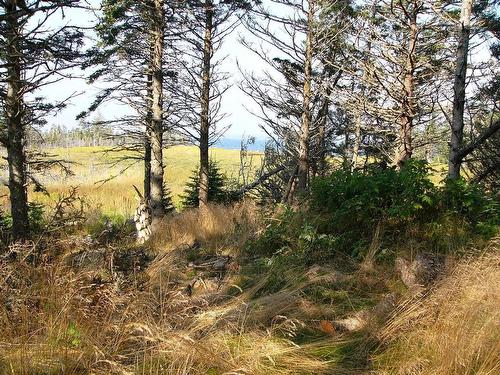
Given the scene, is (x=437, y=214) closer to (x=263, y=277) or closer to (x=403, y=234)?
Answer: (x=403, y=234)

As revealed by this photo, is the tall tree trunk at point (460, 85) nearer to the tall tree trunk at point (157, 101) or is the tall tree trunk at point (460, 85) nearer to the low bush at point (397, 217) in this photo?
the low bush at point (397, 217)

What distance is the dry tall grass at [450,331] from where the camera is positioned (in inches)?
81.6

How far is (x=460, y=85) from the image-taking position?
5.45m

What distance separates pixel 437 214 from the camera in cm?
481

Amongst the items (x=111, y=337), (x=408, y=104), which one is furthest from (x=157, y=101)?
A: (x=111, y=337)

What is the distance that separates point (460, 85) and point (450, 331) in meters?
4.25

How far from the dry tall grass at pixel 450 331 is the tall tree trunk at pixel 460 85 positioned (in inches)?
112

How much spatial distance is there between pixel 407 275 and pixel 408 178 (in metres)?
1.31

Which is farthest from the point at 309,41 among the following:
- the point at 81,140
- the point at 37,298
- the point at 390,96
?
the point at 81,140

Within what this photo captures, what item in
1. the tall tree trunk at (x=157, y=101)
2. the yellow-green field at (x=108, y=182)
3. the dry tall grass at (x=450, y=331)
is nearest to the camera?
the dry tall grass at (x=450, y=331)

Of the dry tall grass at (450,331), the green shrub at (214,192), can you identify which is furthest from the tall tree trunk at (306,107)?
the dry tall grass at (450,331)

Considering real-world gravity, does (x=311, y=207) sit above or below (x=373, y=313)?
above

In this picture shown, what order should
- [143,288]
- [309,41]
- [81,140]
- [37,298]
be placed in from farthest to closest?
[81,140] < [309,41] < [143,288] < [37,298]

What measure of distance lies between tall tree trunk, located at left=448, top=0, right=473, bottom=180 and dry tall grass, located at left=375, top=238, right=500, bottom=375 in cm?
284
